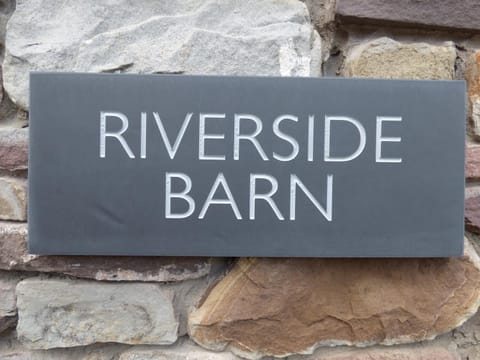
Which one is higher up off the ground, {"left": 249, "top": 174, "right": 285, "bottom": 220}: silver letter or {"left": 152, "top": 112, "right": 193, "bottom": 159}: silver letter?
{"left": 152, "top": 112, "right": 193, "bottom": 159}: silver letter

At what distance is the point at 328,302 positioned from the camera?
2.30 feet

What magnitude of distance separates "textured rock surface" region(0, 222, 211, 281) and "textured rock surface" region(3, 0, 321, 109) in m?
0.21

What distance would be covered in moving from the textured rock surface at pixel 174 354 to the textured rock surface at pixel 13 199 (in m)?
0.27

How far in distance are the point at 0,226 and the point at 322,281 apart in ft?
1.66

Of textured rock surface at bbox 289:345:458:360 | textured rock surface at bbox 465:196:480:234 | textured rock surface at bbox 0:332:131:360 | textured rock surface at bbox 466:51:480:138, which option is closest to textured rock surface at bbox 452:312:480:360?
textured rock surface at bbox 289:345:458:360

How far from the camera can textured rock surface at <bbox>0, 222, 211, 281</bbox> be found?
686 millimetres

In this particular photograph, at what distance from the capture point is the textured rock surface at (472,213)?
0.71m

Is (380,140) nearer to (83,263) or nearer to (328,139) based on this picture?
(328,139)

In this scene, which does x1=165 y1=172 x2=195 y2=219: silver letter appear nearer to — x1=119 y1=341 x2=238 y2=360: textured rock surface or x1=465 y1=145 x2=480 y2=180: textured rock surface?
x1=119 y1=341 x2=238 y2=360: textured rock surface

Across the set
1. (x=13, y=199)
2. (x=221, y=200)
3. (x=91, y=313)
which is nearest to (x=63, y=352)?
(x=91, y=313)

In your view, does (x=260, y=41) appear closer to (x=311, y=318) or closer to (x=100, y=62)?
(x=100, y=62)

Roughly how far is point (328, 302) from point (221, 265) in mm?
177

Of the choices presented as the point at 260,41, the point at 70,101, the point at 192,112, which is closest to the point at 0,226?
the point at 70,101

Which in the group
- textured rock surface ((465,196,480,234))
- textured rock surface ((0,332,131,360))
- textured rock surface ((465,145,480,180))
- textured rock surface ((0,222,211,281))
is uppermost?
textured rock surface ((465,145,480,180))
